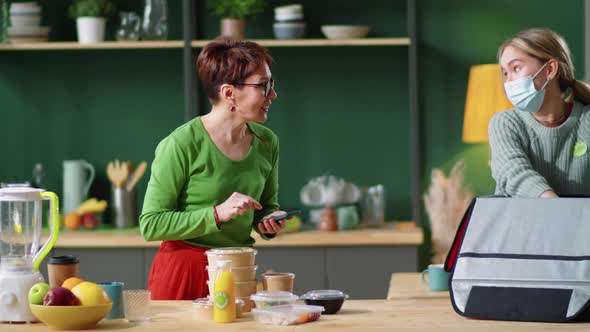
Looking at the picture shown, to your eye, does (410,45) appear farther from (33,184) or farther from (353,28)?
(33,184)

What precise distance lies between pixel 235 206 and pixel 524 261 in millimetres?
841

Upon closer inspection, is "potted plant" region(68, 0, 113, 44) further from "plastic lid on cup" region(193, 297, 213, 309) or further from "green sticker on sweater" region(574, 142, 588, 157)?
"green sticker on sweater" region(574, 142, 588, 157)

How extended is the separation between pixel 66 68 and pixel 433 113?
6.99 feet

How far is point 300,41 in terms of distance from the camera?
5105mm

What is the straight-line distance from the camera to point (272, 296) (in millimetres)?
2539

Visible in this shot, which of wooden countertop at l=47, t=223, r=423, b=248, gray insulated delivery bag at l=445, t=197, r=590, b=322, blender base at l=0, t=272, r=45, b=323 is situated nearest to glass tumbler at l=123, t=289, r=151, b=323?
blender base at l=0, t=272, r=45, b=323

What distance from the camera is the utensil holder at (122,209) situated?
5285mm

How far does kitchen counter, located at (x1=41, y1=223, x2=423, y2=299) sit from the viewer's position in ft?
16.1

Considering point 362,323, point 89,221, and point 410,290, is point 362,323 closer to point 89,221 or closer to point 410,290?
point 410,290

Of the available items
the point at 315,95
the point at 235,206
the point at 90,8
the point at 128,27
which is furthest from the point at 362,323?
the point at 90,8

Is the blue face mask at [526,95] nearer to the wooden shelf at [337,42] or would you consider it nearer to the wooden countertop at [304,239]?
the wooden countertop at [304,239]

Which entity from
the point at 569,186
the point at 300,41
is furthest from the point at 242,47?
the point at 300,41

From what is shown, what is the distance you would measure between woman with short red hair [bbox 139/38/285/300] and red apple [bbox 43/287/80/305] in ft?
1.83

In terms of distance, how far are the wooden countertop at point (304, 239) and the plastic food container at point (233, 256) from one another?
2223 millimetres
